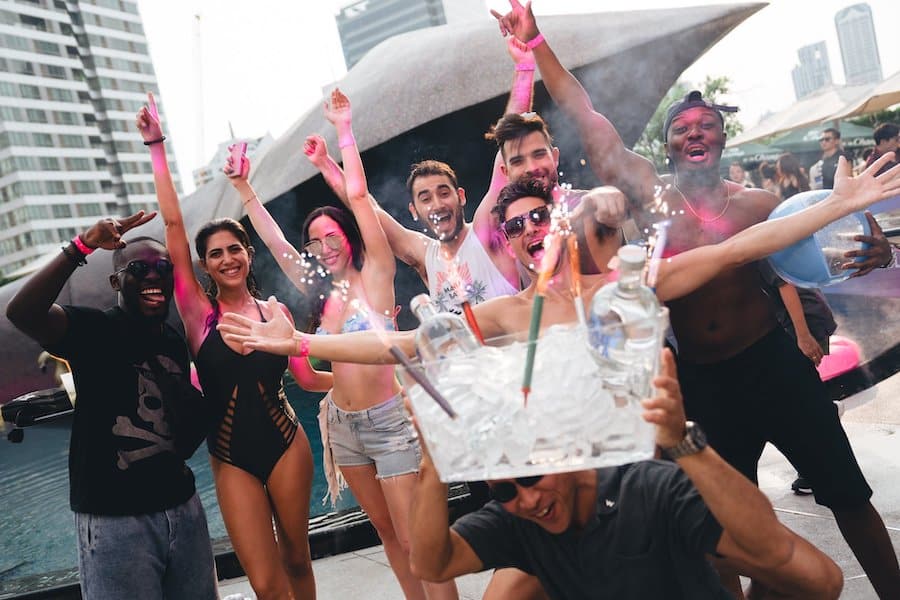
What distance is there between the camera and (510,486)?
1.42 meters

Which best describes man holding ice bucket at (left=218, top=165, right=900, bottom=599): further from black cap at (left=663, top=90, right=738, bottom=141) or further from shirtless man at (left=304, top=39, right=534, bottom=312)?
shirtless man at (left=304, top=39, right=534, bottom=312)

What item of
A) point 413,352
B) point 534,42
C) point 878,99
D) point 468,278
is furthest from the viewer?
point 878,99

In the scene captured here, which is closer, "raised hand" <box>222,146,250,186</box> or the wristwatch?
the wristwatch

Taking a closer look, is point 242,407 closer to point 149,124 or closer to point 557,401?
point 149,124

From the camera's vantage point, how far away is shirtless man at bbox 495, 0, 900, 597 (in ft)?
6.78

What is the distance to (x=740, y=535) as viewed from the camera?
123cm

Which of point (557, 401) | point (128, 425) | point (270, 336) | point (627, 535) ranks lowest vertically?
point (627, 535)

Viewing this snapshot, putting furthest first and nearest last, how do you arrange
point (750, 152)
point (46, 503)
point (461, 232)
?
point (750, 152) → point (46, 503) → point (461, 232)

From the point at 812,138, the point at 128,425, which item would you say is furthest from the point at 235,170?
the point at 812,138

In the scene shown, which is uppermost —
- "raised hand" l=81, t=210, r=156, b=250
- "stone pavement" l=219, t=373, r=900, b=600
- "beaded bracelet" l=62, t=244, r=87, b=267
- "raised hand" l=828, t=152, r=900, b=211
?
"raised hand" l=81, t=210, r=156, b=250

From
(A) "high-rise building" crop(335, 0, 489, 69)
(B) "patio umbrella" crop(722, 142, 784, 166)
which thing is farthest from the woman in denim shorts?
(B) "patio umbrella" crop(722, 142, 784, 166)

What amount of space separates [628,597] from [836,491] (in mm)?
953

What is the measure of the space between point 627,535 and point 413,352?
711mm

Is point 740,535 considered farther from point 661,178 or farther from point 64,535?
point 64,535
